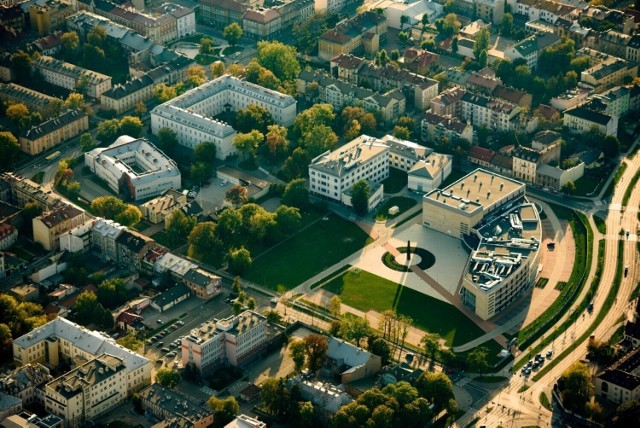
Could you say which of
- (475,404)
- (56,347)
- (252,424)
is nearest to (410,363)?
(475,404)

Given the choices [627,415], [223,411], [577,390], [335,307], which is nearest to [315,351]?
[335,307]

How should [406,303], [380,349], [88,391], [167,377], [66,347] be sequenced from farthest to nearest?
[406,303]
[66,347]
[380,349]
[167,377]
[88,391]

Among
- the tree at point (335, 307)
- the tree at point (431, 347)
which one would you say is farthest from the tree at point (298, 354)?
the tree at point (431, 347)

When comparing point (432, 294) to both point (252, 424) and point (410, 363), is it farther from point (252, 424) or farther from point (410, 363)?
point (252, 424)

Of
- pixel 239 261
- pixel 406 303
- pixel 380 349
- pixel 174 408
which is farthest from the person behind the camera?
pixel 239 261

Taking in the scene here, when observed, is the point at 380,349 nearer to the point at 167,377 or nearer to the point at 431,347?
the point at 431,347

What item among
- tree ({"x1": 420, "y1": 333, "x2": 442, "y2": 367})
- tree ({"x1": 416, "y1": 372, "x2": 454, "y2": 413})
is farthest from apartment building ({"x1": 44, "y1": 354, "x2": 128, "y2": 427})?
tree ({"x1": 420, "y1": 333, "x2": 442, "y2": 367})

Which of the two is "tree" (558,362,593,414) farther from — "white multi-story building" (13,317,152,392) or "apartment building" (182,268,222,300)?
"white multi-story building" (13,317,152,392)
